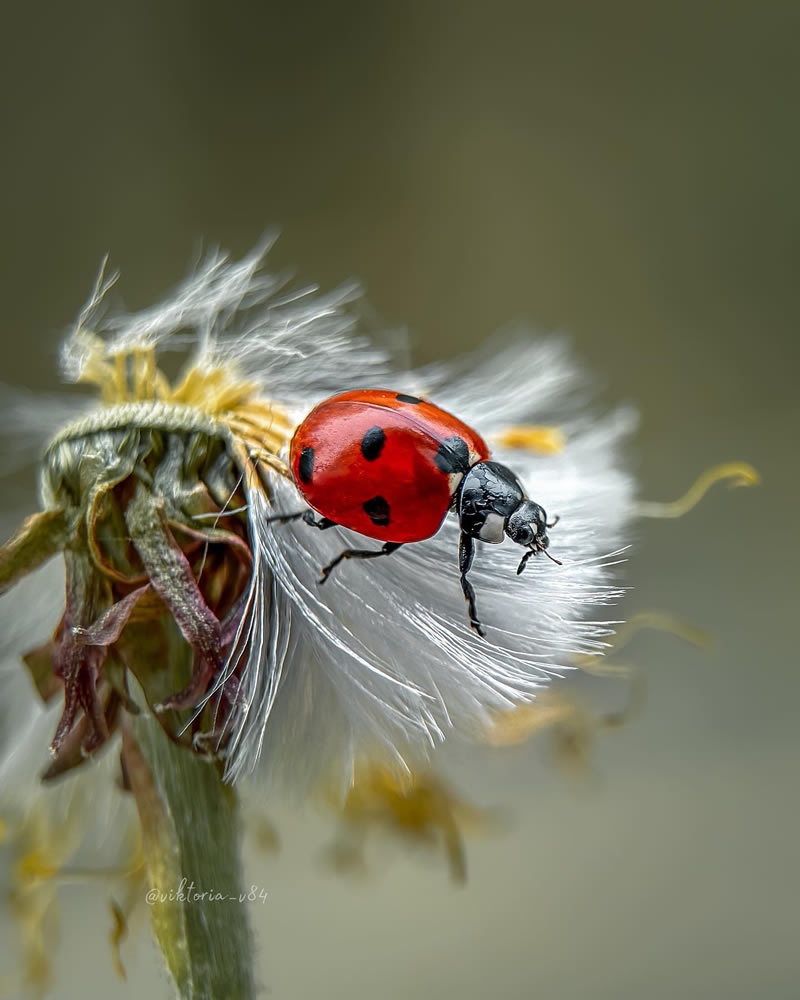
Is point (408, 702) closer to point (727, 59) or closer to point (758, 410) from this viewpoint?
point (758, 410)

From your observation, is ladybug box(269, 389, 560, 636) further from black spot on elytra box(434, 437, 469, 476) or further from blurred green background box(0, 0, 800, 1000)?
blurred green background box(0, 0, 800, 1000)

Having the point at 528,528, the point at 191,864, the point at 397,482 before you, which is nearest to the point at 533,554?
the point at 528,528

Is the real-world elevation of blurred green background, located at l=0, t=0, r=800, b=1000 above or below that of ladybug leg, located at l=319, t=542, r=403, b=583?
above

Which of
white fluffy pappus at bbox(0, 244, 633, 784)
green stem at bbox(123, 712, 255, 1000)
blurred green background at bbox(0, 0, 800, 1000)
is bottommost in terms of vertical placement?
green stem at bbox(123, 712, 255, 1000)

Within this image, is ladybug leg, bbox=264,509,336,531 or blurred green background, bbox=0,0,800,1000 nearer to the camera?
ladybug leg, bbox=264,509,336,531

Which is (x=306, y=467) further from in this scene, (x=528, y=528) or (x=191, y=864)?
(x=191, y=864)

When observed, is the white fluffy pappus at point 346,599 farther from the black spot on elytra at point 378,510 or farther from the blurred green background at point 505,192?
the blurred green background at point 505,192

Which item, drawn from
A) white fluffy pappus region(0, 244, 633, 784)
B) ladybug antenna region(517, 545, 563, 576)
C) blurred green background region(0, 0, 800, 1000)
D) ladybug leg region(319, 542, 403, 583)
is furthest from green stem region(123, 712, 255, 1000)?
blurred green background region(0, 0, 800, 1000)
